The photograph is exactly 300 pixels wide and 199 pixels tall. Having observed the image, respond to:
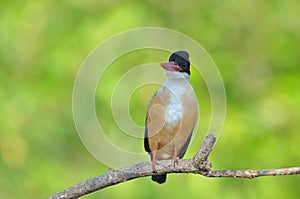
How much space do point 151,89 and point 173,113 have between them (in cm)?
149

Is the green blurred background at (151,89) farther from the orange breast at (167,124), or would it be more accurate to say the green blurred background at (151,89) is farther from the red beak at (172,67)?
the red beak at (172,67)

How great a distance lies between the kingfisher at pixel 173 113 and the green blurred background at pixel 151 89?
1.01 m

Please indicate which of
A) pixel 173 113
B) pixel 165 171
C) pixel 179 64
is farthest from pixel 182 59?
pixel 165 171

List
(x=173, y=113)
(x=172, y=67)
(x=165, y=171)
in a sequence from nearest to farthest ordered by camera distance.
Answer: (x=165, y=171), (x=173, y=113), (x=172, y=67)

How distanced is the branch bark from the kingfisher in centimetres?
64

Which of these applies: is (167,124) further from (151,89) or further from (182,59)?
(151,89)

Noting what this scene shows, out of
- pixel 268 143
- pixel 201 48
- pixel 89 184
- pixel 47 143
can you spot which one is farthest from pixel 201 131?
pixel 89 184

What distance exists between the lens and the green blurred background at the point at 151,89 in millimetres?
4793

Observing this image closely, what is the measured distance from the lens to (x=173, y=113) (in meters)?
3.45

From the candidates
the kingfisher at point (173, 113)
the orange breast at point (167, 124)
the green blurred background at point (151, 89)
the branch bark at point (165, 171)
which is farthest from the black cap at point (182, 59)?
the green blurred background at point (151, 89)

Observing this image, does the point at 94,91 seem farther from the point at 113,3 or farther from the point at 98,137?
the point at 113,3

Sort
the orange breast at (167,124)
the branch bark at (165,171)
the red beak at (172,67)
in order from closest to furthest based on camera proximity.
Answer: the branch bark at (165,171)
the orange breast at (167,124)
the red beak at (172,67)

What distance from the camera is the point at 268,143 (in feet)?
16.2

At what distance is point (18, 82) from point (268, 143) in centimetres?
203
